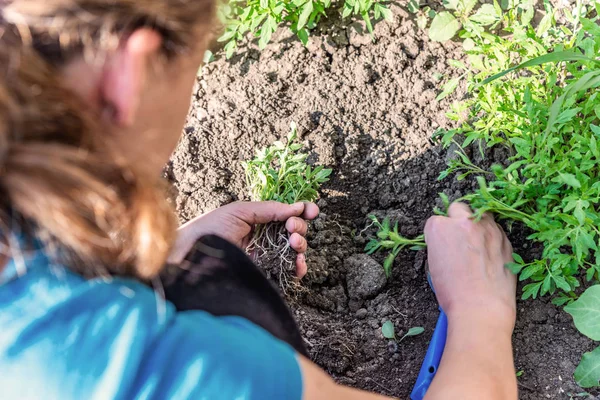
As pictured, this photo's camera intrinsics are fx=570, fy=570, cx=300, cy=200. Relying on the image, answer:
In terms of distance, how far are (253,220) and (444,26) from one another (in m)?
0.93

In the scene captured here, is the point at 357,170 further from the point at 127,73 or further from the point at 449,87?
the point at 127,73

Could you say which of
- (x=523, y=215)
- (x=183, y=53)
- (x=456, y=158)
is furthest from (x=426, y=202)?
(x=183, y=53)

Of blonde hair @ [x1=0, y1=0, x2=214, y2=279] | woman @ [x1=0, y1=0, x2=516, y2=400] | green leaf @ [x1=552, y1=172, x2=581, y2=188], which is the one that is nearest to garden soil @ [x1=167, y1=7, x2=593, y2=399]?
green leaf @ [x1=552, y1=172, x2=581, y2=188]

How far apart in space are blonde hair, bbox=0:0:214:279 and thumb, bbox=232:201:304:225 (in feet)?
2.72

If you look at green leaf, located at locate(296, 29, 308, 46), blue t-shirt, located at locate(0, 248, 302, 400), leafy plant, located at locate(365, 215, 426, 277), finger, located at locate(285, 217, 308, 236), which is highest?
green leaf, located at locate(296, 29, 308, 46)

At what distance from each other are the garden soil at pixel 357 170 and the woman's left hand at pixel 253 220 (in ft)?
0.30

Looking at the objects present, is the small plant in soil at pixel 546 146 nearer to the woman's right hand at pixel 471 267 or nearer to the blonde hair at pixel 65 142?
the woman's right hand at pixel 471 267

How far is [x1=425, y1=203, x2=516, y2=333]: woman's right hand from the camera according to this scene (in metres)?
1.58

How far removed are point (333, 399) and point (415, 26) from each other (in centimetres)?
148

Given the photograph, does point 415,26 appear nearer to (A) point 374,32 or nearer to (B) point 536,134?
(A) point 374,32

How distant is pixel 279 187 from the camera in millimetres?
1849

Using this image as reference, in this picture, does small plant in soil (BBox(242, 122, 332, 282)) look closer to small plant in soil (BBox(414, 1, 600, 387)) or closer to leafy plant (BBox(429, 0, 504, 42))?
small plant in soil (BBox(414, 1, 600, 387))

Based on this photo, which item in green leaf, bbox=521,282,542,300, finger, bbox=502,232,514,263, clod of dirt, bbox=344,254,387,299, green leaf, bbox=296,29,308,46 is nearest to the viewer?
green leaf, bbox=521,282,542,300

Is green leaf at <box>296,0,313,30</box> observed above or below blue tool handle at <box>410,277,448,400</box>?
above
